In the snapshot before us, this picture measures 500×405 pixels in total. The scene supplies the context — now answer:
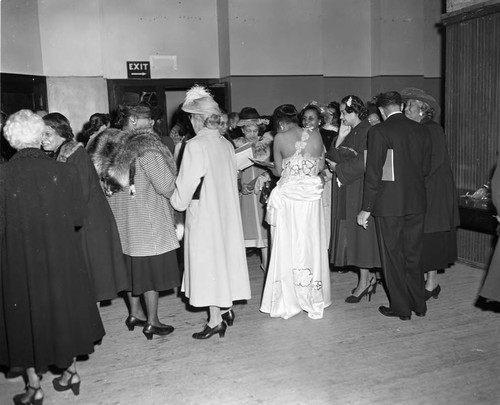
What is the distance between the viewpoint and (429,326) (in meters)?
4.03

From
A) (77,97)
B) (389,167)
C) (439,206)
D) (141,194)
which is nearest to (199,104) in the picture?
(141,194)

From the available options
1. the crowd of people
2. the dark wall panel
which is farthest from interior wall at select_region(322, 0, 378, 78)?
the crowd of people

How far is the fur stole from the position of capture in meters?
3.71

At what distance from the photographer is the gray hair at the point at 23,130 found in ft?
9.24

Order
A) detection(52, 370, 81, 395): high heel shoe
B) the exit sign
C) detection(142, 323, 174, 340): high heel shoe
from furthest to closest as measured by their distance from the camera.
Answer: the exit sign, detection(142, 323, 174, 340): high heel shoe, detection(52, 370, 81, 395): high heel shoe

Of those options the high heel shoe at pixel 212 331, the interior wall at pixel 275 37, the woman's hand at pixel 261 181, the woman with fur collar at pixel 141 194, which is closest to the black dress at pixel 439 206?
the woman's hand at pixel 261 181

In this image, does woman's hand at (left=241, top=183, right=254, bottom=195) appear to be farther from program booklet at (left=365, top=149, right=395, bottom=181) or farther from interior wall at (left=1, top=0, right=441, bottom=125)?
interior wall at (left=1, top=0, right=441, bottom=125)

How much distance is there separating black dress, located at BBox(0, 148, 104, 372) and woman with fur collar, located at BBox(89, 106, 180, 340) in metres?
0.82

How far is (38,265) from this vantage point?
279cm

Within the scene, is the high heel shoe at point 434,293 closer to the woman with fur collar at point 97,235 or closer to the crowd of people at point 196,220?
the crowd of people at point 196,220

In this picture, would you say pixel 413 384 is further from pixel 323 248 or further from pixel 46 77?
pixel 46 77

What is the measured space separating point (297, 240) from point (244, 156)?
41.5 inches

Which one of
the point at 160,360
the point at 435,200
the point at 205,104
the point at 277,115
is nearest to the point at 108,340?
the point at 160,360

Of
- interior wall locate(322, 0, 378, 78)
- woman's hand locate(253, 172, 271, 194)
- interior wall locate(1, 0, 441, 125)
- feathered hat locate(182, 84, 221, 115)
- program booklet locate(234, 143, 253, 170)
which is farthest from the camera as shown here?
interior wall locate(322, 0, 378, 78)
